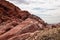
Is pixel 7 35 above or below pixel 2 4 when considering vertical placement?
below

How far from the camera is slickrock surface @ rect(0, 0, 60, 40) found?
1865 cm

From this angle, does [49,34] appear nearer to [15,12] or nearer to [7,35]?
[7,35]

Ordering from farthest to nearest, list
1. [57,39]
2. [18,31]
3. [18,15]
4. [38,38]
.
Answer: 1. [18,15]
2. [18,31]
3. [38,38]
4. [57,39]

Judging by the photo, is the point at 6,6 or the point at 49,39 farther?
the point at 6,6

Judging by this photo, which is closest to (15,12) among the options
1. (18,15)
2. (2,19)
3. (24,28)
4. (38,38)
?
(18,15)

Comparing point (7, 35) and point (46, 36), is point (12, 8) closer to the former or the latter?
point (7, 35)

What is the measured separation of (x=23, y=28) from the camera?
89.8 feet

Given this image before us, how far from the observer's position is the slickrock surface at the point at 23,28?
18.7m

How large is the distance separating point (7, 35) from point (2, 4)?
2518cm

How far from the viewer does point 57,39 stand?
56.6 ft

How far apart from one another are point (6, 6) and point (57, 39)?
35.1 m

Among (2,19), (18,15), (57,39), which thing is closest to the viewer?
(57,39)

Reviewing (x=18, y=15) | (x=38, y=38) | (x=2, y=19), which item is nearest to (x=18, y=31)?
(x=38, y=38)

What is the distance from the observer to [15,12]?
50.3 m
